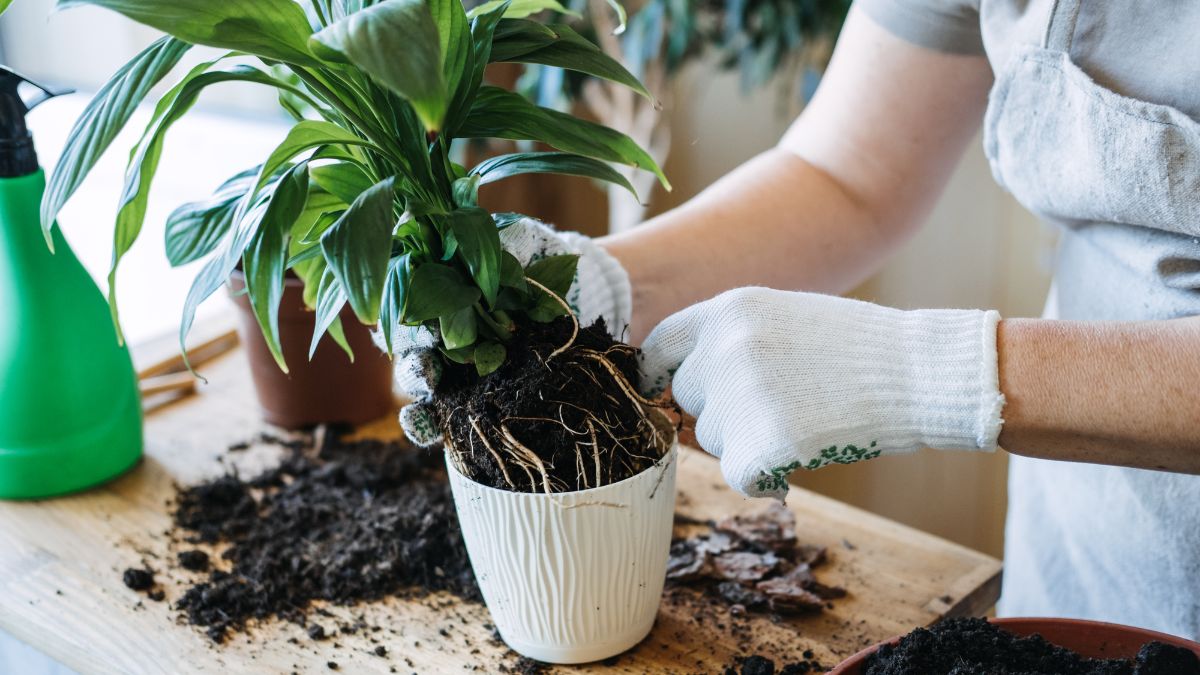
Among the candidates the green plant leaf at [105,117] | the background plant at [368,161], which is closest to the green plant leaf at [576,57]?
the background plant at [368,161]

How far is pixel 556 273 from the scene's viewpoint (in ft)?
2.71

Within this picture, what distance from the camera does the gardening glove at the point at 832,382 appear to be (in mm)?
731

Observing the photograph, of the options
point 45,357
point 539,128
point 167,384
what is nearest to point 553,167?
point 539,128

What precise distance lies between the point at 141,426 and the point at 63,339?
0.16 metres

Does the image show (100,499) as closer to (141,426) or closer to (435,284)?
(141,426)

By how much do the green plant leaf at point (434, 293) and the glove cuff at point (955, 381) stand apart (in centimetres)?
33

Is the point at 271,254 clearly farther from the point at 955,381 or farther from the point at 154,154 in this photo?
the point at 955,381

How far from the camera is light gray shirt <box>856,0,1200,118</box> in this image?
780 mm

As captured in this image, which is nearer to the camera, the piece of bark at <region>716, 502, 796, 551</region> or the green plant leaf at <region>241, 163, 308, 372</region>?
the green plant leaf at <region>241, 163, 308, 372</region>

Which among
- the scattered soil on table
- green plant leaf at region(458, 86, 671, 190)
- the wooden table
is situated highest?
green plant leaf at region(458, 86, 671, 190)

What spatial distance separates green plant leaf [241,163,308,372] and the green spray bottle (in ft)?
1.75

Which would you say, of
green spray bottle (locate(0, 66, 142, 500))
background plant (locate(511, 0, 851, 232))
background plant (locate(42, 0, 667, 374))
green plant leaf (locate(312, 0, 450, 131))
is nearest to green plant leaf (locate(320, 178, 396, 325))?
background plant (locate(42, 0, 667, 374))

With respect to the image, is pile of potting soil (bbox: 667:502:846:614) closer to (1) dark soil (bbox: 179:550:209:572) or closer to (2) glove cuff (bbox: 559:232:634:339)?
(2) glove cuff (bbox: 559:232:634:339)

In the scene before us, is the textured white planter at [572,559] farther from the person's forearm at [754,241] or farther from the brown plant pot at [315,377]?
the brown plant pot at [315,377]
